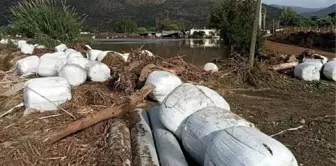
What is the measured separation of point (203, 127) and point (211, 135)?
0.39 feet

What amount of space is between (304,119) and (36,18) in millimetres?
12573

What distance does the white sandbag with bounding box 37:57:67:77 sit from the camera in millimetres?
7734

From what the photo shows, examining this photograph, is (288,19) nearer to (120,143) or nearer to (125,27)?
(125,27)

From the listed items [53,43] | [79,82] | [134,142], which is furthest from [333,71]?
[53,43]

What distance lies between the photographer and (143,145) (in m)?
3.64

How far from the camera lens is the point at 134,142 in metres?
3.81

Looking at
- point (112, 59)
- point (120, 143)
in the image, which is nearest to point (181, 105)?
point (120, 143)

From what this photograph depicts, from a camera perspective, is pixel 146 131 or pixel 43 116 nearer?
pixel 146 131

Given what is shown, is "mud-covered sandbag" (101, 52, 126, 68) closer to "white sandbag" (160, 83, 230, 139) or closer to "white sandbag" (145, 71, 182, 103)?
"white sandbag" (145, 71, 182, 103)

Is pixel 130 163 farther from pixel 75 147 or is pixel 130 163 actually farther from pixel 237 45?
pixel 237 45

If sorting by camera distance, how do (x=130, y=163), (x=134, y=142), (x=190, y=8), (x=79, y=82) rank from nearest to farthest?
(x=130, y=163)
(x=134, y=142)
(x=79, y=82)
(x=190, y=8)

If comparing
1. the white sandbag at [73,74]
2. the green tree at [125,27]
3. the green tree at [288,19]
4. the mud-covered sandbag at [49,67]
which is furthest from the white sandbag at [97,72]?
the green tree at [125,27]

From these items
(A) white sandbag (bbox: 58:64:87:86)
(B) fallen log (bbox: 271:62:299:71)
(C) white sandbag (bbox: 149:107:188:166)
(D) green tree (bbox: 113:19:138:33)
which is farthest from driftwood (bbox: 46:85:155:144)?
(D) green tree (bbox: 113:19:138:33)

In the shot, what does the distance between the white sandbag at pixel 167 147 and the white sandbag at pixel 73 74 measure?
3.12 meters
